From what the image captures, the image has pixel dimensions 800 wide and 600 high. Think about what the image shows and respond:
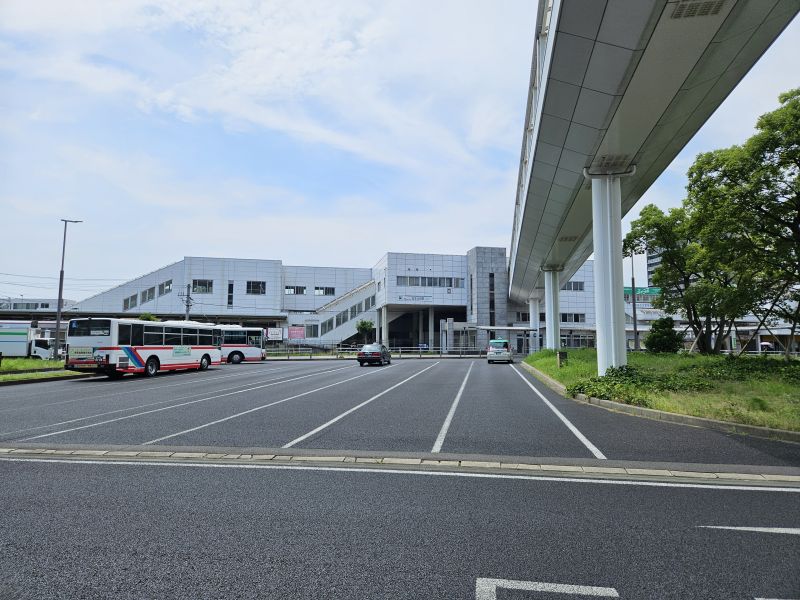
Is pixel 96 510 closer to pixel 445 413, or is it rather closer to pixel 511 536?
pixel 511 536

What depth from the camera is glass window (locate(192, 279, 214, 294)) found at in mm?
69750

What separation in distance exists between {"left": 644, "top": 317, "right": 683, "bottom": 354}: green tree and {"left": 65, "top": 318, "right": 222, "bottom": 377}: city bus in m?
28.6

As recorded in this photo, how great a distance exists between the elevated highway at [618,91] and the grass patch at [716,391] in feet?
5.53

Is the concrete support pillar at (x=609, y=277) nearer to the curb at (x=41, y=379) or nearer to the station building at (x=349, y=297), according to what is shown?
the curb at (x=41, y=379)

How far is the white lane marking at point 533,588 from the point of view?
3.11 meters

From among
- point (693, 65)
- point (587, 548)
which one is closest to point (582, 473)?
point (587, 548)

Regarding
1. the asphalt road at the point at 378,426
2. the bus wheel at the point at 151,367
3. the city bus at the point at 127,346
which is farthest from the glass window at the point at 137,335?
the asphalt road at the point at 378,426

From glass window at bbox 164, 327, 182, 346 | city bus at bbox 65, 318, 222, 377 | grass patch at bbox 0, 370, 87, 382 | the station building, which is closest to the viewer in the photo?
grass patch at bbox 0, 370, 87, 382

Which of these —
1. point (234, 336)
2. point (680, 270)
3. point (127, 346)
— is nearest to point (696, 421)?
point (127, 346)

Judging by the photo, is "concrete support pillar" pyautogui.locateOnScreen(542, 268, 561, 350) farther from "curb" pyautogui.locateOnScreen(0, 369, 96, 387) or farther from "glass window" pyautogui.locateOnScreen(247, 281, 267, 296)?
"glass window" pyautogui.locateOnScreen(247, 281, 267, 296)

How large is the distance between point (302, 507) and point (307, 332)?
61.2 meters

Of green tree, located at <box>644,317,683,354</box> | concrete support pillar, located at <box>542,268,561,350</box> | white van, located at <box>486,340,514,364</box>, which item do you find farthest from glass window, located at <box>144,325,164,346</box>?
green tree, located at <box>644,317,683,354</box>

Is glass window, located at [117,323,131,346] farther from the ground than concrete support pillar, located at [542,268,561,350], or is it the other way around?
concrete support pillar, located at [542,268,561,350]

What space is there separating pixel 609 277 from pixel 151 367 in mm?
21389
